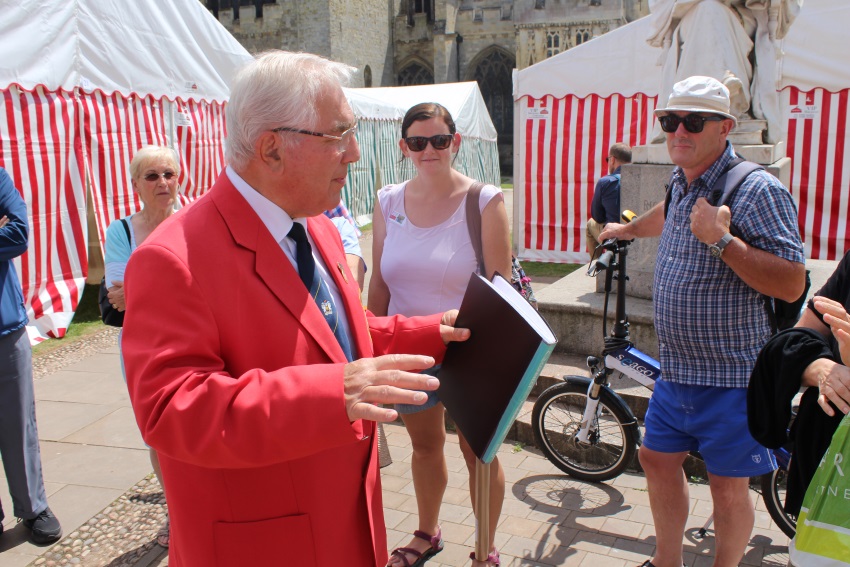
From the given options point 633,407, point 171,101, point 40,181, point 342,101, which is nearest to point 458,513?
point 633,407

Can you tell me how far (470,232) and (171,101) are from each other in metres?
7.10

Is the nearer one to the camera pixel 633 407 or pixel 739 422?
pixel 739 422

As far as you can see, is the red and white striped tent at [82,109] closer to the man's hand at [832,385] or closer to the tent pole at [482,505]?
the tent pole at [482,505]

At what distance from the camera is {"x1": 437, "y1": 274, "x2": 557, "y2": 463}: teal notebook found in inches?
60.5

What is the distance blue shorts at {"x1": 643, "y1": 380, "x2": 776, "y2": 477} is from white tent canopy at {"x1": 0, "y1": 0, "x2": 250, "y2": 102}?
6790 mm

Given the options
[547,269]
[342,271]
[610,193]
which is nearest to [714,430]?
[342,271]

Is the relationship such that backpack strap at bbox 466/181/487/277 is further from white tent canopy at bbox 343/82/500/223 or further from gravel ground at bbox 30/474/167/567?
white tent canopy at bbox 343/82/500/223

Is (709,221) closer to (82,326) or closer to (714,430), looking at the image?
(714,430)

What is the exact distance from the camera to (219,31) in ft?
31.0

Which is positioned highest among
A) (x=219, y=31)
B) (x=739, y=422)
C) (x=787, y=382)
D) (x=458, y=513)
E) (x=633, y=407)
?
(x=219, y=31)

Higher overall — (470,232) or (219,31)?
(219,31)

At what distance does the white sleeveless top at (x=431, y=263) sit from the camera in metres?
2.95

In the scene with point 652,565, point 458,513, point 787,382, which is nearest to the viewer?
point 787,382

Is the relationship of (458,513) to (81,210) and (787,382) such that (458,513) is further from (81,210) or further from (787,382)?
(81,210)
